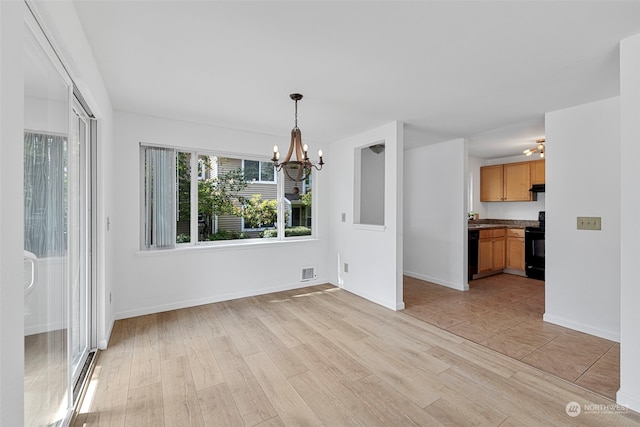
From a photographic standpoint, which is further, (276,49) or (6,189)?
(276,49)

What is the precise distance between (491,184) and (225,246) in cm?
557

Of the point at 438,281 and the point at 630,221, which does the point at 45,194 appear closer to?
the point at 630,221

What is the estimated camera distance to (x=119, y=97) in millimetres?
2908

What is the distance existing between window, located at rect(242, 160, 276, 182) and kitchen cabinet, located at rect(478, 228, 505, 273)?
3.90 meters

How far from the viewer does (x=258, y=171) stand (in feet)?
14.3

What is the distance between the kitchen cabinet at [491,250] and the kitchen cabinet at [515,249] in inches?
3.6

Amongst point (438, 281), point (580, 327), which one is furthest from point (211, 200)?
point (580, 327)

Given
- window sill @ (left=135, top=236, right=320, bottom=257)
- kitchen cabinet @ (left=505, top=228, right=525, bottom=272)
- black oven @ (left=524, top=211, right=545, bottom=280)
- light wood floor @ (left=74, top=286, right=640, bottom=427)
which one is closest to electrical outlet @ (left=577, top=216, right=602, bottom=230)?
light wood floor @ (left=74, top=286, right=640, bottom=427)

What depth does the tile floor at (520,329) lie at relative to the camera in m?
2.32

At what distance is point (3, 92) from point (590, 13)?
8.96 feet

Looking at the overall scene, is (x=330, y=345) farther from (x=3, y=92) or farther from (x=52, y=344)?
(x=3, y=92)

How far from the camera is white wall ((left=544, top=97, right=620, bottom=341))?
2.84 meters

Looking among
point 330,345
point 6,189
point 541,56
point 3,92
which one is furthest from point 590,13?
point 330,345

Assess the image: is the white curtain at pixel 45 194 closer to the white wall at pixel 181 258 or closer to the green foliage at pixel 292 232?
the white wall at pixel 181 258
